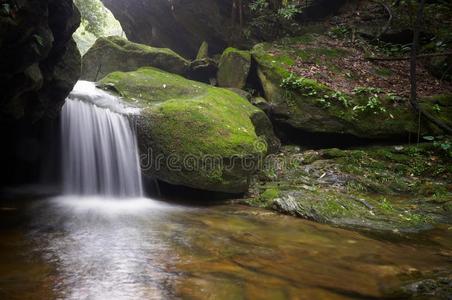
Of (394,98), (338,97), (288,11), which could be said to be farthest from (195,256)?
(288,11)

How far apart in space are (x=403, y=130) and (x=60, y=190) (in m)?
9.13

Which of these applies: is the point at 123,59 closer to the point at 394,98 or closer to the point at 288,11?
the point at 288,11

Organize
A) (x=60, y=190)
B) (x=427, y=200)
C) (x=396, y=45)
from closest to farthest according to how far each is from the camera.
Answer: (x=427, y=200), (x=60, y=190), (x=396, y=45)

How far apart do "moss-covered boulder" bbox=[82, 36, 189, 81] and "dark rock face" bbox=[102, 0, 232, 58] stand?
1.98 metres

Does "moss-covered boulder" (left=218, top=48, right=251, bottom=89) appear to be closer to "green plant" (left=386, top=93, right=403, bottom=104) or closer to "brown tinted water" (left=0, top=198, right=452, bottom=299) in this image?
"green plant" (left=386, top=93, right=403, bottom=104)

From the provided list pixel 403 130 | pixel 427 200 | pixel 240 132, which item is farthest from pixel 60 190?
pixel 403 130

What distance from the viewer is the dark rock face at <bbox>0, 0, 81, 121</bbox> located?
4430 millimetres

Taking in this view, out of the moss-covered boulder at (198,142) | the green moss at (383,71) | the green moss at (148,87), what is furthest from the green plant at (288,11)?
the moss-covered boulder at (198,142)

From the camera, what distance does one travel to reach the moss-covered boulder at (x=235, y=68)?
459 inches

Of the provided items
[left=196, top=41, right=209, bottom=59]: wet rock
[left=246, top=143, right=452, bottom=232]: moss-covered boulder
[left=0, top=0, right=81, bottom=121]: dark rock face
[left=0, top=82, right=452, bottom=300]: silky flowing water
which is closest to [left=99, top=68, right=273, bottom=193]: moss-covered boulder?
[left=0, top=82, right=452, bottom=300]: silky flowing water

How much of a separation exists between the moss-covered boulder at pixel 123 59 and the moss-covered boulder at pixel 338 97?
3450mm

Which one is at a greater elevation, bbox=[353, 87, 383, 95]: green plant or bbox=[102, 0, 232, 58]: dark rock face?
bbox=[102, 0, 232, 58]: dark rock face

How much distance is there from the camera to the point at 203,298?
288 cm

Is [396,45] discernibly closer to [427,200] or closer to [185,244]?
[427,200]
